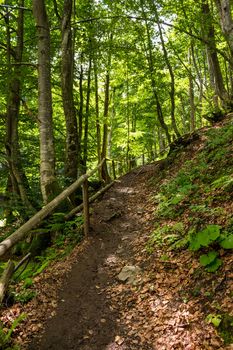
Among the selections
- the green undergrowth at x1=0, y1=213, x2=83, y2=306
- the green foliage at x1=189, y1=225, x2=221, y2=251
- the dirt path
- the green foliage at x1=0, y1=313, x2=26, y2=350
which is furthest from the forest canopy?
the green foliage at x1=0, y1=313, x2=26, y2=350

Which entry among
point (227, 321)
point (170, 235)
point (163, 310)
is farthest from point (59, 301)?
point (227, 321)

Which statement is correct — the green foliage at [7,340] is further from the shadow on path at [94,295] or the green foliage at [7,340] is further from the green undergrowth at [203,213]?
the green undergrowth at [203,213]

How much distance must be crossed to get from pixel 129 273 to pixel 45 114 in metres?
4.56

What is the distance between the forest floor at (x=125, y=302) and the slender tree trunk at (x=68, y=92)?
12.8 feet

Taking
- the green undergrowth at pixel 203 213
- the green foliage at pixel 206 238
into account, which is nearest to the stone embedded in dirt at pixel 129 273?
the green undergrowth at pixel 203 213

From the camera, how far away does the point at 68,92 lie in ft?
30.9

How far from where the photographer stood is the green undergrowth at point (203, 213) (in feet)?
13.4

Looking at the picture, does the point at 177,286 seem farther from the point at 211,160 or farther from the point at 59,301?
the point at 211,160

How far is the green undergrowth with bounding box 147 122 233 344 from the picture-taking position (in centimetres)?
409

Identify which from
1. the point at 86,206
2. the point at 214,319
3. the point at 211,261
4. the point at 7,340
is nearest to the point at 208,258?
the point at 211,261

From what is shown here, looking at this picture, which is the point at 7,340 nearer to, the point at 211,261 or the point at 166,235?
the point at 211,261

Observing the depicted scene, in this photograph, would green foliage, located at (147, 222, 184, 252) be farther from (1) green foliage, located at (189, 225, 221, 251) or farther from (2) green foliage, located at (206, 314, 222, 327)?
(2) green foliage, located at (206, 314, 222, 327)

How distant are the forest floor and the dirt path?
0.01 meters

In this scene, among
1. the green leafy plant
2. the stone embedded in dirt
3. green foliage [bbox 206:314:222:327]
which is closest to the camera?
green foliage [bbox 206:314:222:327]
